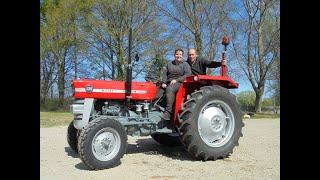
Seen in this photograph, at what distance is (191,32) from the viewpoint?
86.3ft

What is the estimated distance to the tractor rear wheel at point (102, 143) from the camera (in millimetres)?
6066

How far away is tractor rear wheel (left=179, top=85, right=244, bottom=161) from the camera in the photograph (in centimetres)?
699

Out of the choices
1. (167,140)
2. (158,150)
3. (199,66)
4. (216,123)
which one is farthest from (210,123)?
(167,140)

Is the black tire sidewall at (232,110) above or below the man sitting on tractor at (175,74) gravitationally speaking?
below

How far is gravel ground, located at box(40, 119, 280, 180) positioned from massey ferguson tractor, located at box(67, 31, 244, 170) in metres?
0.34

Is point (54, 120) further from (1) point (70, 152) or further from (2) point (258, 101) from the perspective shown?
(2) point (258, 101)

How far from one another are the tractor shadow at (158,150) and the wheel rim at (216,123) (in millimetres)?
→ 450

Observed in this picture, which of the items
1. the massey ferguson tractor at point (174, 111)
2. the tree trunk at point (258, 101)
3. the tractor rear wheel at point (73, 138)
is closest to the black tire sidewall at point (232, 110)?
the massey ferguson tractor at point (174, 111)

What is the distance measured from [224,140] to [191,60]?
1.47 meters

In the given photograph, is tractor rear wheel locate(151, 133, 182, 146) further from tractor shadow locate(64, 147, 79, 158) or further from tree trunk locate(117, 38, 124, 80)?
tree trunk locate(117, 38, 124, 80)

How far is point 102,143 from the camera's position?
246 inches

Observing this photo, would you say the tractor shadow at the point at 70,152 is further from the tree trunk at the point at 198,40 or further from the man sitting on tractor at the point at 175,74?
the tree trunk at the point at 198,40
